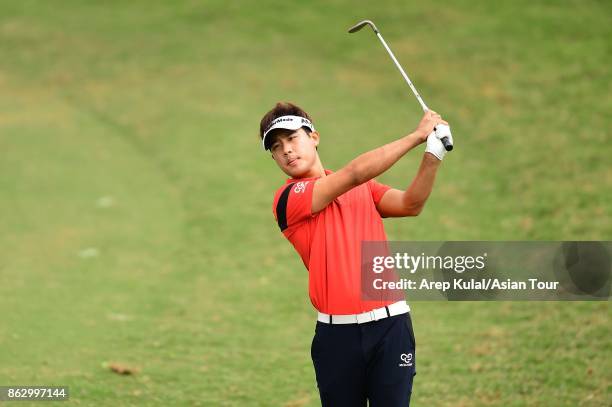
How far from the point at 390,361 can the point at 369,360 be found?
12 cm

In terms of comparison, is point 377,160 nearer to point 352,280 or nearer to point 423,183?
point 423,183

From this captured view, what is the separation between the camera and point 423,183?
4.96 meters

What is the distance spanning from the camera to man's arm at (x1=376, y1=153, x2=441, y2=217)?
4880mm

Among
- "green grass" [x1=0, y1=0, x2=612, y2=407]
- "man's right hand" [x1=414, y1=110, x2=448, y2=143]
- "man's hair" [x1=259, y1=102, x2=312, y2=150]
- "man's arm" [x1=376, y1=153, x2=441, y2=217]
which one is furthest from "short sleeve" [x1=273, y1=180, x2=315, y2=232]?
"green grass" [x1=0, y1=0, x2=612, y2=407]

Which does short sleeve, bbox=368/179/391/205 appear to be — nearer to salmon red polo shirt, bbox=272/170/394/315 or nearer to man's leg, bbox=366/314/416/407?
salmon red polo shirt, bbox=272/170/394/315

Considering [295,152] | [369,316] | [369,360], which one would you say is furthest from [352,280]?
[295,152]

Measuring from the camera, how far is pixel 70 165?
1652cm

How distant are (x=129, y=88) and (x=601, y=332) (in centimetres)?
1402

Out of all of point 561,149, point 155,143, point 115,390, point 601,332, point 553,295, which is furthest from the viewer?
point 155,143

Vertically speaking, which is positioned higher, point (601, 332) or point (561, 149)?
point (561, 149)

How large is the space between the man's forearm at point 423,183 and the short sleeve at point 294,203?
546mm

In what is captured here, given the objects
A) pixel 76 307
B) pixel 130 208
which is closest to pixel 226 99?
pixel 130 208

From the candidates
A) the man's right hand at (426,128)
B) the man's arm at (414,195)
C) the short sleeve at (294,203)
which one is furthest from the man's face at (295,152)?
the man's right hand at (426,128)

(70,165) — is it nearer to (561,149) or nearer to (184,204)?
(184,204)
